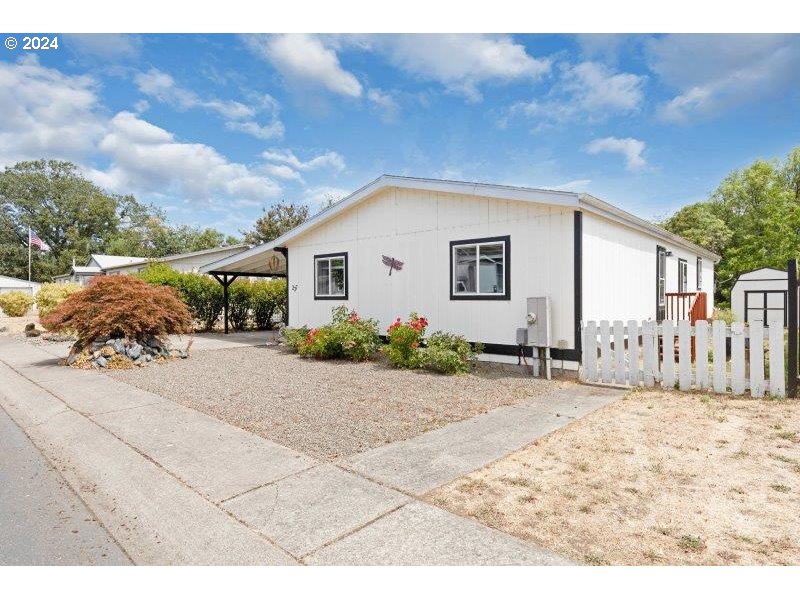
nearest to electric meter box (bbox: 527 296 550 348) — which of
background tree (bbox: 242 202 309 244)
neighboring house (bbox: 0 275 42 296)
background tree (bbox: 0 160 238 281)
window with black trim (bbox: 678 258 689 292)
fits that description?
window with black trim (bbox: 678 258 689 292)

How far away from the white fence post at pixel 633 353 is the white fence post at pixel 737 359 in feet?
3.77

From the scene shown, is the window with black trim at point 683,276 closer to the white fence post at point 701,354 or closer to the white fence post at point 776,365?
the white fence post at point 701,354

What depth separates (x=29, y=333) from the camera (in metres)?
15.1

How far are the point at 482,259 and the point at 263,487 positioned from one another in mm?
6512

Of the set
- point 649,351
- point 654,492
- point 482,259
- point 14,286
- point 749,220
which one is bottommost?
point 654,492

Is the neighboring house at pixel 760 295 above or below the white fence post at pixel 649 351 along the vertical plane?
above

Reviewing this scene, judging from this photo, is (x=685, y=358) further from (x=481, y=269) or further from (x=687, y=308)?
(x=687, y=308)

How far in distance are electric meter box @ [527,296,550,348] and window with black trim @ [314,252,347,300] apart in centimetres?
547

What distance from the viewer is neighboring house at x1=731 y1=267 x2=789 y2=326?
12.5m

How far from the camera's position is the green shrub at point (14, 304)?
72.4 feet

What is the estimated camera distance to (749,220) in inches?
939

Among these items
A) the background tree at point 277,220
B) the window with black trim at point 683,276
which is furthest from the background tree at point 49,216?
the window with black trim at point 683,276

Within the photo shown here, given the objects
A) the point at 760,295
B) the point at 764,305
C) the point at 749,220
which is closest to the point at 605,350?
the point at 764,305

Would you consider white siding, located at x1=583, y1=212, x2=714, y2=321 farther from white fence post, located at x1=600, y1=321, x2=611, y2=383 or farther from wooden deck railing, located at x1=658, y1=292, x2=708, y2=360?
white fence post, located at x1=600, y1=321, x2=611, y2=383
